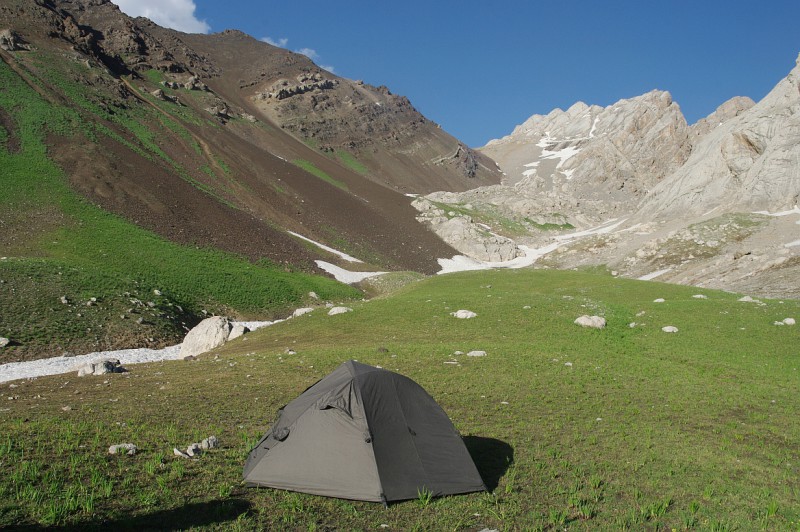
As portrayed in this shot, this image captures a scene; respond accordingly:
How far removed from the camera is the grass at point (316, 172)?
140125 mm

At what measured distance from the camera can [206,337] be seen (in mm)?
36719

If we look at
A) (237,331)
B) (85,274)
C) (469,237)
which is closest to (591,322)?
(237,331)

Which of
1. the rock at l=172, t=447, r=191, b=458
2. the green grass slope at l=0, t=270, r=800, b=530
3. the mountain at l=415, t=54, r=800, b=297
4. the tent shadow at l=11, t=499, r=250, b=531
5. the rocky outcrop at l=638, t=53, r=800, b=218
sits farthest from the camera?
the rocky outcrop at l=638, t=53, r=800, b=218

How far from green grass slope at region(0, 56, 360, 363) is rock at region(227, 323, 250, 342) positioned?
18.1ft

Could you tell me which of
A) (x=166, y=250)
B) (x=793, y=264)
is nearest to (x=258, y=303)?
(x=166, y=250)

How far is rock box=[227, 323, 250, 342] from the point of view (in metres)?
37.9

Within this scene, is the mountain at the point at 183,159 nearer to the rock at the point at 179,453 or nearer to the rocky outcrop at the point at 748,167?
the rock at the point at 179,453

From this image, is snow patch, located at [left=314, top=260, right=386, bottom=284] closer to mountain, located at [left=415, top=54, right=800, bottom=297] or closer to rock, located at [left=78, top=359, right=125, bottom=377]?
rock, located at [left=78, top=359, right=125, bottom=377]

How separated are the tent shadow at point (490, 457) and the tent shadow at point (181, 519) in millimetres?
6525

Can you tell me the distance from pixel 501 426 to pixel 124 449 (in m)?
12.3

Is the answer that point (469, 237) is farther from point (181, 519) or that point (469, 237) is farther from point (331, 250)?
point (181, 519)

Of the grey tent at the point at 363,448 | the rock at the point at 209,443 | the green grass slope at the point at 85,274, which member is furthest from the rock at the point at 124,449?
the green grass slope at the point at 85,274

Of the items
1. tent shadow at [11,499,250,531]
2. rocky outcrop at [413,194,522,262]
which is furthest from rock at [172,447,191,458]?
rocky outcrop at [413,194,522,262]

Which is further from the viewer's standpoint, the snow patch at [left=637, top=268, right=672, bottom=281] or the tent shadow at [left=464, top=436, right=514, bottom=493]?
the snow patch at [left=637, top=268, right=672, bottom=281]
